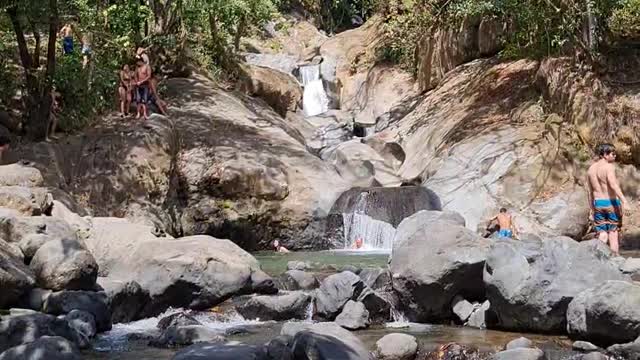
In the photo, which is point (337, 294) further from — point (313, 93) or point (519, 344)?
point (313, 93)

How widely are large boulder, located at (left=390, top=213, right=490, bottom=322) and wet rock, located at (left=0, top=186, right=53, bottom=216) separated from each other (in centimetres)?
542

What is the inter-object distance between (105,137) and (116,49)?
349 centimetres

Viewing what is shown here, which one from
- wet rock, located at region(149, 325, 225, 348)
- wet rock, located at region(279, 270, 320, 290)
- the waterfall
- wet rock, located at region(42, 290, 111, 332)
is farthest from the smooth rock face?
the waterfall

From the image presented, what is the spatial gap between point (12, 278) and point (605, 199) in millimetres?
8105

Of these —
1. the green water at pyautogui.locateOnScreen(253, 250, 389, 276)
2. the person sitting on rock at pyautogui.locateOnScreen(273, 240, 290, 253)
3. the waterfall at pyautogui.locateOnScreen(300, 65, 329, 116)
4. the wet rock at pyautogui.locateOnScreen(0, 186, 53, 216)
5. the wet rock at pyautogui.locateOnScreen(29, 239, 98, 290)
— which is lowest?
the person sitting on rock at pyautogui.locateOnScreen(273, 240, 290, 253)

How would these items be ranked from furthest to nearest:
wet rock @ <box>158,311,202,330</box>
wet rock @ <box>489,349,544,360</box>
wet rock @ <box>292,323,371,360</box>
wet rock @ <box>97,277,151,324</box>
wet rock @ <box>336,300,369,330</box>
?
wet rock @ <box>97,277,151,324</box> < wet rock @ <box>158,311,202,330</box> < wet rock @ <box>336,300,369,330</box> < wet rock @ <box>489,349,544,360</box> < wet rock @ <box>292,323,371,360</box>

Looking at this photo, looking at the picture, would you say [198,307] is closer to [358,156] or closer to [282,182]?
[282,182]

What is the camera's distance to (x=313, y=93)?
1125 inches

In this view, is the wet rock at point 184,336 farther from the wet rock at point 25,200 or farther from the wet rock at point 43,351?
the wet rock at point 25,200

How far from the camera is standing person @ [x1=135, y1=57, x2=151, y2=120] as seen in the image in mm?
18000

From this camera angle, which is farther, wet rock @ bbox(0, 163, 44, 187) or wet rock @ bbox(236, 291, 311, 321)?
wet rock @ bbox(0, 163, 44, 187)

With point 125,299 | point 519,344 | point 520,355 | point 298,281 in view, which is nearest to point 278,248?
point 298,281

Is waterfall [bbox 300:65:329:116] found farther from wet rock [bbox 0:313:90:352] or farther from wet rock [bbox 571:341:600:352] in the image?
wet rock [bbox 571:341:600:352]

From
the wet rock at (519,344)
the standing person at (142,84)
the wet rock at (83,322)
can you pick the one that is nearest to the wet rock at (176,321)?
the wet rock at (83,322)
